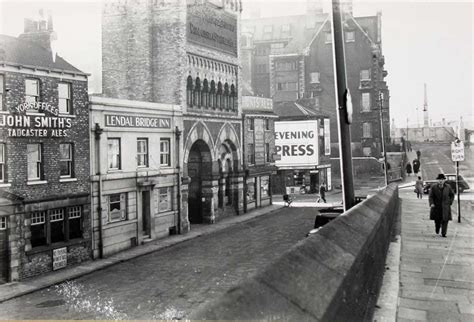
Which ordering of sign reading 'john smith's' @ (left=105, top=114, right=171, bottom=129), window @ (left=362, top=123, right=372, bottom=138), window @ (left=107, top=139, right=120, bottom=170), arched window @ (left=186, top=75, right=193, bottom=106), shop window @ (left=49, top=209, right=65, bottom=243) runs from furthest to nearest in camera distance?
1. window @ (left=362, top=123, right=372, bottom=138)
2. arched window @ (left=186, top=75, right=193, bottom=106)
3. window @ (left=107, top=139, right=120, bottom=170)
4. sign reading 'john smith's' @ (left=105, top=114, right=171, bottom=129)
5. shop window @ (left=49, top=209, right=65, bottom=243)

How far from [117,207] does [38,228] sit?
577cm

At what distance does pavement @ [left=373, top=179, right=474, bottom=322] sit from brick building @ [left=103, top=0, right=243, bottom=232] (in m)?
21.3

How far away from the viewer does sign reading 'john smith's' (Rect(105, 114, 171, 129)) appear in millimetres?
26991

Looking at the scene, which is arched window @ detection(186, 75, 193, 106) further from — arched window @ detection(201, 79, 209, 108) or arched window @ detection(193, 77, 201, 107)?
arched window @ detection(201, 79, 209, 108)

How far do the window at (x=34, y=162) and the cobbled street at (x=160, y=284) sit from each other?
16.0 feet

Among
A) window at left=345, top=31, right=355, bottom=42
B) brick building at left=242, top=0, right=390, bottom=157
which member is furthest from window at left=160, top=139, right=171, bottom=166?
window at left=345, top=31, right=355, bottom=42

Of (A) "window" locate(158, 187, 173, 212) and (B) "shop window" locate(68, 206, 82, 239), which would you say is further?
(A) "window" locate(158, 187, 173, 212)

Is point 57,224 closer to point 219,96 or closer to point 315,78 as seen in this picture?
point 219,96

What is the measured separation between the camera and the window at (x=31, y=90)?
2175 cm

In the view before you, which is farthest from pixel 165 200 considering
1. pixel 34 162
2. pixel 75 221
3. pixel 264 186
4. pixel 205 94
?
pixel 264 186

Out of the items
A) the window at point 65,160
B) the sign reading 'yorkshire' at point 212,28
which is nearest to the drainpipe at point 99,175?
the window at point 65,160

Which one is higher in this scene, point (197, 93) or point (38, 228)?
point (197, 93)

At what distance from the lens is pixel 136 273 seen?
21797 mm

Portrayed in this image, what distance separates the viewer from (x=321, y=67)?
2953 inches
